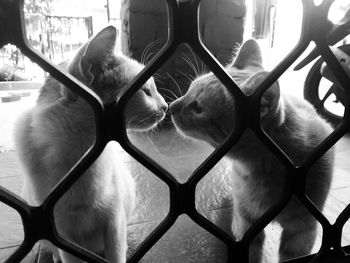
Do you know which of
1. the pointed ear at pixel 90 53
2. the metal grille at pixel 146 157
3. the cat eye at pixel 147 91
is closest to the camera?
the metal grille at pixel 146 157

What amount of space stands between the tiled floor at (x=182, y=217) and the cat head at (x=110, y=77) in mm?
211

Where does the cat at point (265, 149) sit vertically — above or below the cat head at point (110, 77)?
below

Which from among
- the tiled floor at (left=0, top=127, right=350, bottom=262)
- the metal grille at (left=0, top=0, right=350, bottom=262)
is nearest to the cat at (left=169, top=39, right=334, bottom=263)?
the tiled floor at (left=0, top=127, right=350, bottom=262)

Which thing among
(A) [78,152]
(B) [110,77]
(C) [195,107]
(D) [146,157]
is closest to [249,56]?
(C) [195,107]

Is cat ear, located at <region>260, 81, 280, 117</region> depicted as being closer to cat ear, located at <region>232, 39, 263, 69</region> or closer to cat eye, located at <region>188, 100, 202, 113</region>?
cat eye, located at <region>188, 100, 202, 113</region>

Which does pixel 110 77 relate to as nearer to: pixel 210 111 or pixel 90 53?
pixel 90 53

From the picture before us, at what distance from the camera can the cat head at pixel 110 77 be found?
1.99ft

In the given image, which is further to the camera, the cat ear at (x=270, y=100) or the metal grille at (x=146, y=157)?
the cat ear at (x=270, y=100)

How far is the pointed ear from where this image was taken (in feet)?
1.96

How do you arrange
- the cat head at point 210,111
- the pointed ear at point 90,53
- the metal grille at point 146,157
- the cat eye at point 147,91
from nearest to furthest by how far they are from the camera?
1. the metal grille at point 146,157
2. the pointed ear at point 90,53
3. the cat head at point 210,111
4. the cat eye at point 147,91

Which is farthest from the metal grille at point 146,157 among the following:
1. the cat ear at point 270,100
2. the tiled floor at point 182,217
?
the tiled floor at point 182,217

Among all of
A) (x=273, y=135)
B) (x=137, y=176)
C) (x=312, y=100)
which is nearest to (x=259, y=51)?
(x=273, y=135)

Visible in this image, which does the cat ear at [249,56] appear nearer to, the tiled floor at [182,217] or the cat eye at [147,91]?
the cat eye at [147,91]

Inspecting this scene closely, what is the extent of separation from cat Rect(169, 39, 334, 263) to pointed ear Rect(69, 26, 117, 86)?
0.78 ft
